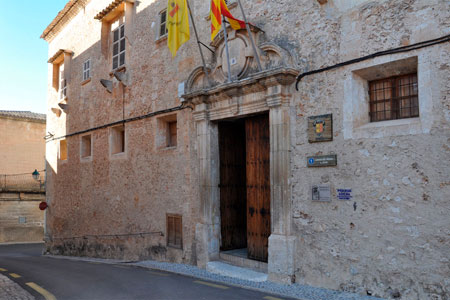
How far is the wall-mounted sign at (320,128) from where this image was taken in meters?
5.75

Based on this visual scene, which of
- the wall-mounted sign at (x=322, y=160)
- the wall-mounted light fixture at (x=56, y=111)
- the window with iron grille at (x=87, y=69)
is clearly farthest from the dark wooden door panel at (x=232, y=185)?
the wall-mounted light fixture at (x=56, y=111)

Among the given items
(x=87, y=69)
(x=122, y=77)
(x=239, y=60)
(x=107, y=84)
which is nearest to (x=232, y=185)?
(x=239, y=60)

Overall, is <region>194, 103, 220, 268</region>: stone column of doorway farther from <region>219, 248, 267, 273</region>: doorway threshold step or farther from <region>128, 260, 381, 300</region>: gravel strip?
<region>128, 260, 381, 300</region>: gravel strip

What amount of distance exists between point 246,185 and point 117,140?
5313mm

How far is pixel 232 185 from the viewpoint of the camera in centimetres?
802

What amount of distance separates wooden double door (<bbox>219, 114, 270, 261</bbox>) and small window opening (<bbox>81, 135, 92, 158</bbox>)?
6.80 meters

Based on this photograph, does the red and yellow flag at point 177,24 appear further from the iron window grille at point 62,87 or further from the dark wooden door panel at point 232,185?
the iron window grille at point 62,87

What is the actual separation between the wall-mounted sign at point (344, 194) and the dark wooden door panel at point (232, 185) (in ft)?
9.05

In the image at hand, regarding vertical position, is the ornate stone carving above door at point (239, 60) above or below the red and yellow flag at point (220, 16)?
below

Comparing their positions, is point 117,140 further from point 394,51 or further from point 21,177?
point 21,177

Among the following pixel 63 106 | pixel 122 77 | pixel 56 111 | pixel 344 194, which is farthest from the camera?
pixel 56 111

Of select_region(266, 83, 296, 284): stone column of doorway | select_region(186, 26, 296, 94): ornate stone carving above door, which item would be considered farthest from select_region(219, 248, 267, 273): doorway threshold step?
select_region(186, 26, 296, 94): ornate stone carving above door

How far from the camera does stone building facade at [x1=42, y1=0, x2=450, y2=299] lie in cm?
483

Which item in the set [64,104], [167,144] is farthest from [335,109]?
[64,104]
